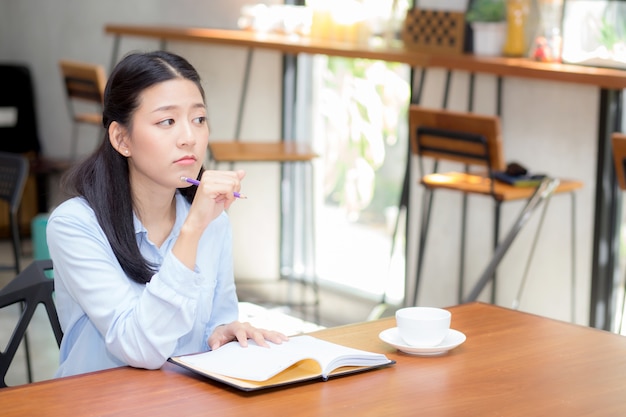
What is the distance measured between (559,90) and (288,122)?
5.35 ft

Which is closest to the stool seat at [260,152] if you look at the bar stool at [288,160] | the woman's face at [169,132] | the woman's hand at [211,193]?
the bar stool at [288,160]

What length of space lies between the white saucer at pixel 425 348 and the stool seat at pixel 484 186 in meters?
1.62

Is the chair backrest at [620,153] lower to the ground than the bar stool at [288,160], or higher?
higher

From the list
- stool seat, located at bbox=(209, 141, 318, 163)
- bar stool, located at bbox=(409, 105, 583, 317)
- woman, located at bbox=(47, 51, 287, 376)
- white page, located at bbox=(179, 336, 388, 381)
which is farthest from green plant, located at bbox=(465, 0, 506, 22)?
white page, located at bbox=(179, 336, 388, 381)

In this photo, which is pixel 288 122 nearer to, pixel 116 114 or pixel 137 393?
pixel 116 114

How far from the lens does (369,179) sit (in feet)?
15.4

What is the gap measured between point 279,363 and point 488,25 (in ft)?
8.86

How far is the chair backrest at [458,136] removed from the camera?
325 cm

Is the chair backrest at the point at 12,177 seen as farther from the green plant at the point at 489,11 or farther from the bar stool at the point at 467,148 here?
the green plant at the point at 489,11

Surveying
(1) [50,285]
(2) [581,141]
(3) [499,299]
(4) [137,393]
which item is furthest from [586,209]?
(4) [137,393]

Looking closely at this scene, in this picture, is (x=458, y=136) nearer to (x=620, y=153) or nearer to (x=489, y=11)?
(x=620, y=153)

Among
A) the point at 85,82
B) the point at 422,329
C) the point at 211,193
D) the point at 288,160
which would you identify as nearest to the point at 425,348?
the point at 422,329

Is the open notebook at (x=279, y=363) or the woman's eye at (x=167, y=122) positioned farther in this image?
the woman's eye at (x=167, y=122)

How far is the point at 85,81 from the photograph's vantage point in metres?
4.99
